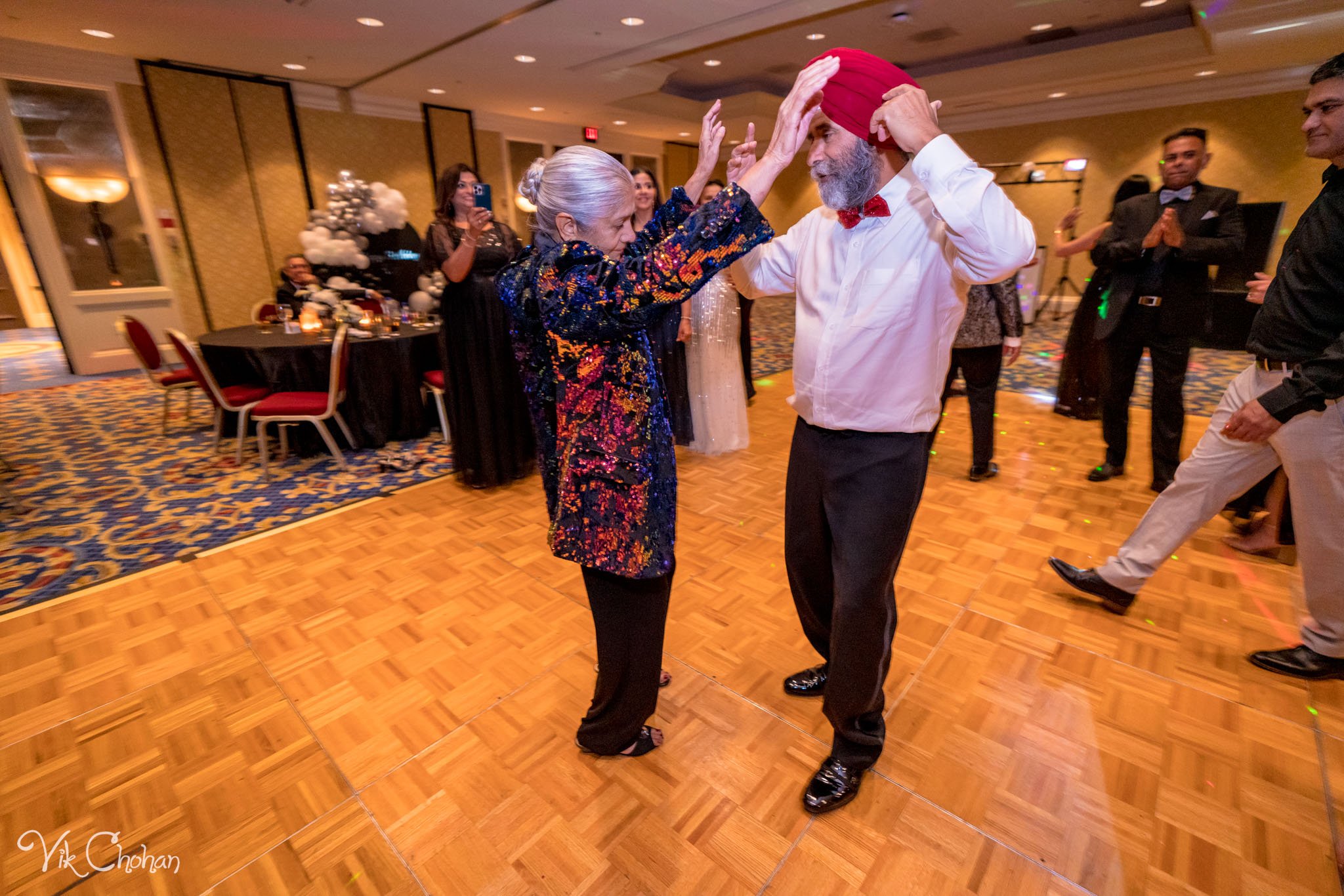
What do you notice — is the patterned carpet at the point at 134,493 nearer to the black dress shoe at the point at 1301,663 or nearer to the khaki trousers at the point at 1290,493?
the khaki trousers at the point at 1290,493

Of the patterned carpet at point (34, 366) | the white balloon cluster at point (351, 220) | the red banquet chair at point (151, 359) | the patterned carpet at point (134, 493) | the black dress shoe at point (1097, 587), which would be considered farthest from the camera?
the patterned carpet at point (34, 366)

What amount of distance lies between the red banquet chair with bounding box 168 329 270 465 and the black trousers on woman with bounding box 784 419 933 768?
3.79 m

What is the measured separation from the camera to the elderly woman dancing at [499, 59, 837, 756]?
101 cm

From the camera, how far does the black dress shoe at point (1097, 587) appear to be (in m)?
2.23

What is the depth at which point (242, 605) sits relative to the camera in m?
2.46

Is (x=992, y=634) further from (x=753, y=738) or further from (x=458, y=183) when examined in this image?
(x=458, y=183)

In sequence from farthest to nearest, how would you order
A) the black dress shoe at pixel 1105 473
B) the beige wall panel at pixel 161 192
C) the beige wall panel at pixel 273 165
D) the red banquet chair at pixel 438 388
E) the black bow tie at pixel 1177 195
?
the beige wall panel at pixel 273 165 < the beige wall panel at pixel 161 192 < the red banquet chair at pixel 438 388 < the black dress shoe at pixel 1105 473 < the black bow tie at pixel 1177 195

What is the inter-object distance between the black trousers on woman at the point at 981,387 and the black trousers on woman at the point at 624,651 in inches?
95.3

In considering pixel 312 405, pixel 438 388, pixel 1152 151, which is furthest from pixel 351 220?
pixel 1152 151

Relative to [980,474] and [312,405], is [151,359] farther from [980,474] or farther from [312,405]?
[980,474]

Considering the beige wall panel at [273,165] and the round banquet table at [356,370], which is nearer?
the round banquet table at [356,370]

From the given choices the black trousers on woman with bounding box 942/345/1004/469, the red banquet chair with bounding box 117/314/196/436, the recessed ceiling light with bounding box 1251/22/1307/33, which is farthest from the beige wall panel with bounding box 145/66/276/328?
the recessed ceiling light with bounding box 1251/22/1307/33

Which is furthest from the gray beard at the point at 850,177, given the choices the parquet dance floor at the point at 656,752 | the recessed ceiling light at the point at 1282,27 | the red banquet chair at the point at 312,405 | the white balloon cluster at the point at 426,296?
the recessed ceiling light at the point at 1282,27

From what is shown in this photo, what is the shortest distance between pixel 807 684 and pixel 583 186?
5.38 feet
